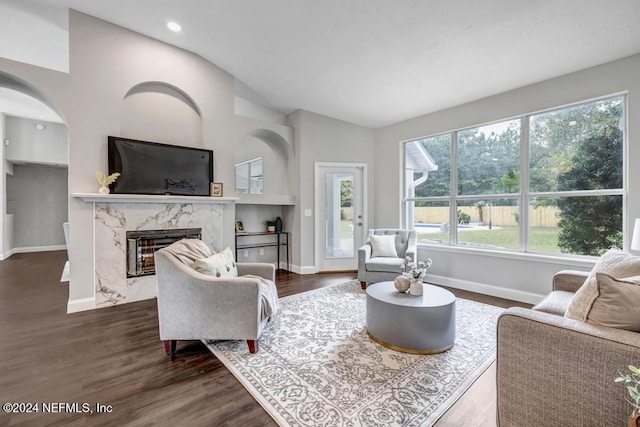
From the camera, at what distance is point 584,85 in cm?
316

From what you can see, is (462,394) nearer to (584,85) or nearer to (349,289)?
(349,289)

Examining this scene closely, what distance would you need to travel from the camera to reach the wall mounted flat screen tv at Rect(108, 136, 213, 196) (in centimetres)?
346

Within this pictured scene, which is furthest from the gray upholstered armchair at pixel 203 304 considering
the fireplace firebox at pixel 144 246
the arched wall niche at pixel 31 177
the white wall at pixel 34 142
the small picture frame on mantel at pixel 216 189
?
the white wall at pixel 34 142

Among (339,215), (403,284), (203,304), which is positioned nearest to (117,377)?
(203,304)

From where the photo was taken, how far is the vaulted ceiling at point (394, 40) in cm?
251

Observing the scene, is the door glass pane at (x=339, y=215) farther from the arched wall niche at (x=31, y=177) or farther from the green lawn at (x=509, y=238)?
the arched wall niche at (x=31, y=177)

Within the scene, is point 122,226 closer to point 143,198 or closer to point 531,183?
point 143,198

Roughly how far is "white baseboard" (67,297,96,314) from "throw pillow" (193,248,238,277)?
77.3 inches

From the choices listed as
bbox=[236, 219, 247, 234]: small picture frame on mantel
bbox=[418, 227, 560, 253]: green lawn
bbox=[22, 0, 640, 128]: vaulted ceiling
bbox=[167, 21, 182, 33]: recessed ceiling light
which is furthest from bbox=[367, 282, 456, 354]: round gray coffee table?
bbox=[167, 21, 182, 33]: recessed ceiling light

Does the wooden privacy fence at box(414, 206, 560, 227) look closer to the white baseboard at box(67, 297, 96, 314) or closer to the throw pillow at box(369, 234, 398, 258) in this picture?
the throw pillow at box(369, 234, 398, 258)

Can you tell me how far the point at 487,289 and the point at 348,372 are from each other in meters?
2.82

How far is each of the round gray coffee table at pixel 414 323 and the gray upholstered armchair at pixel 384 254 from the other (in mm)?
1405

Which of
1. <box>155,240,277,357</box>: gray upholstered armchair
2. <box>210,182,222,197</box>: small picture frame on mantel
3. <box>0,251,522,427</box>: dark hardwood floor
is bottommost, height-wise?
<box>0,251,522,427</box>: dark hardwood floor

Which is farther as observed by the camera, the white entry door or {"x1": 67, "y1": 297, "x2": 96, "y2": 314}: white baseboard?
the white entry door
